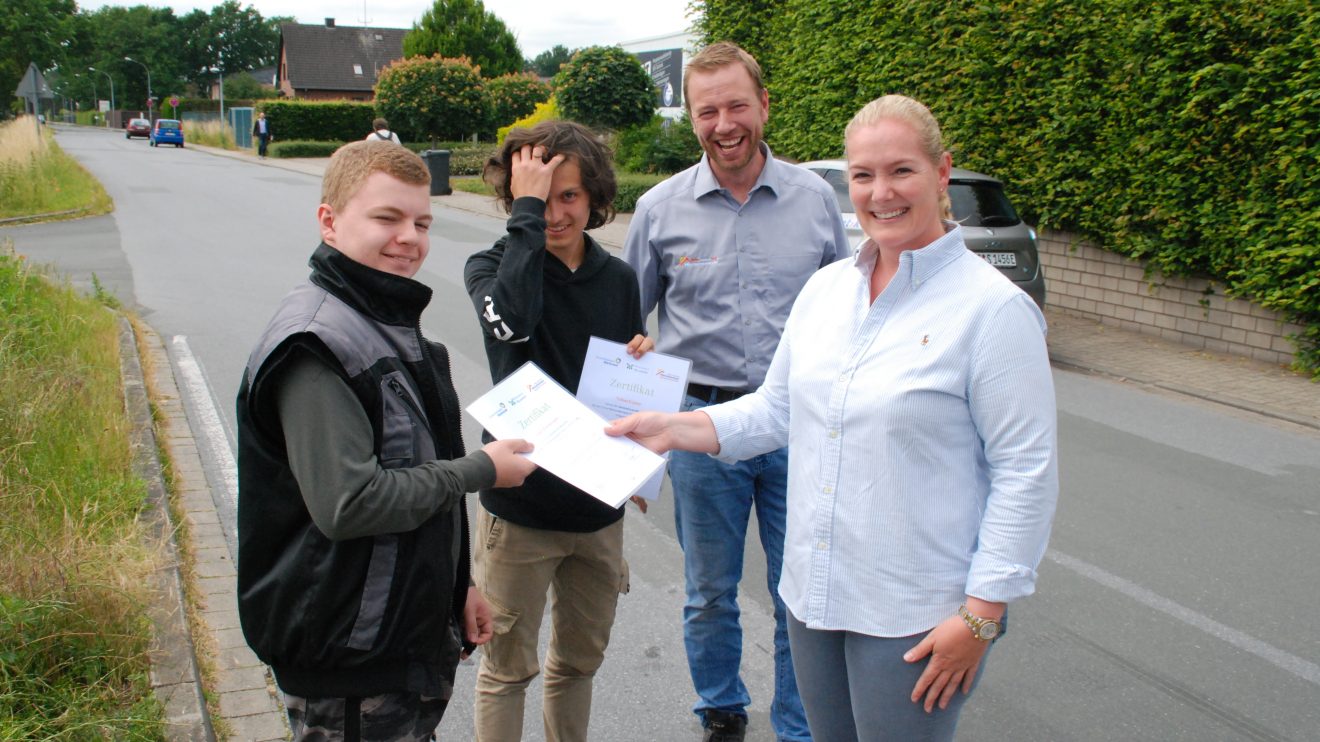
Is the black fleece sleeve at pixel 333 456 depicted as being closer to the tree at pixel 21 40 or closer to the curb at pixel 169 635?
the curb at pixel 169 635

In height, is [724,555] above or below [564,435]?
below

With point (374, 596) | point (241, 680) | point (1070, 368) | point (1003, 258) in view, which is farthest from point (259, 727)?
point (1003, 258)

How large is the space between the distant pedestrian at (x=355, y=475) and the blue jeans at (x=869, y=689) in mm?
789

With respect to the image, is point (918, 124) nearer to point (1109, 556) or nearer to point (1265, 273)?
point (1109, 556)

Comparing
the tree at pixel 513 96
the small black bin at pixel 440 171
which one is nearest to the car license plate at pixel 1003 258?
the small black bin at pixel 440 171

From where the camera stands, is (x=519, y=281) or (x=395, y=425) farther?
(x=519, y=281)

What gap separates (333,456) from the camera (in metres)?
1.84

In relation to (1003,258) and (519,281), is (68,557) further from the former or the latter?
(1003,258)

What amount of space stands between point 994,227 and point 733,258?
7304 mm

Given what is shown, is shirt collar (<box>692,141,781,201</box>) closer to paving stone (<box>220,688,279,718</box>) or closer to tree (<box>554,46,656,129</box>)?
paving stone (<box>220,688,279,718</box>)

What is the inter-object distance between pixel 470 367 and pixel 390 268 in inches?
251

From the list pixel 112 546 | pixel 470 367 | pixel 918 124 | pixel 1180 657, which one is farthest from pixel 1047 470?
pixel 470 367

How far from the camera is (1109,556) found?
195 inches

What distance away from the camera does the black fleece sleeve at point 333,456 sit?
6.04 feet
